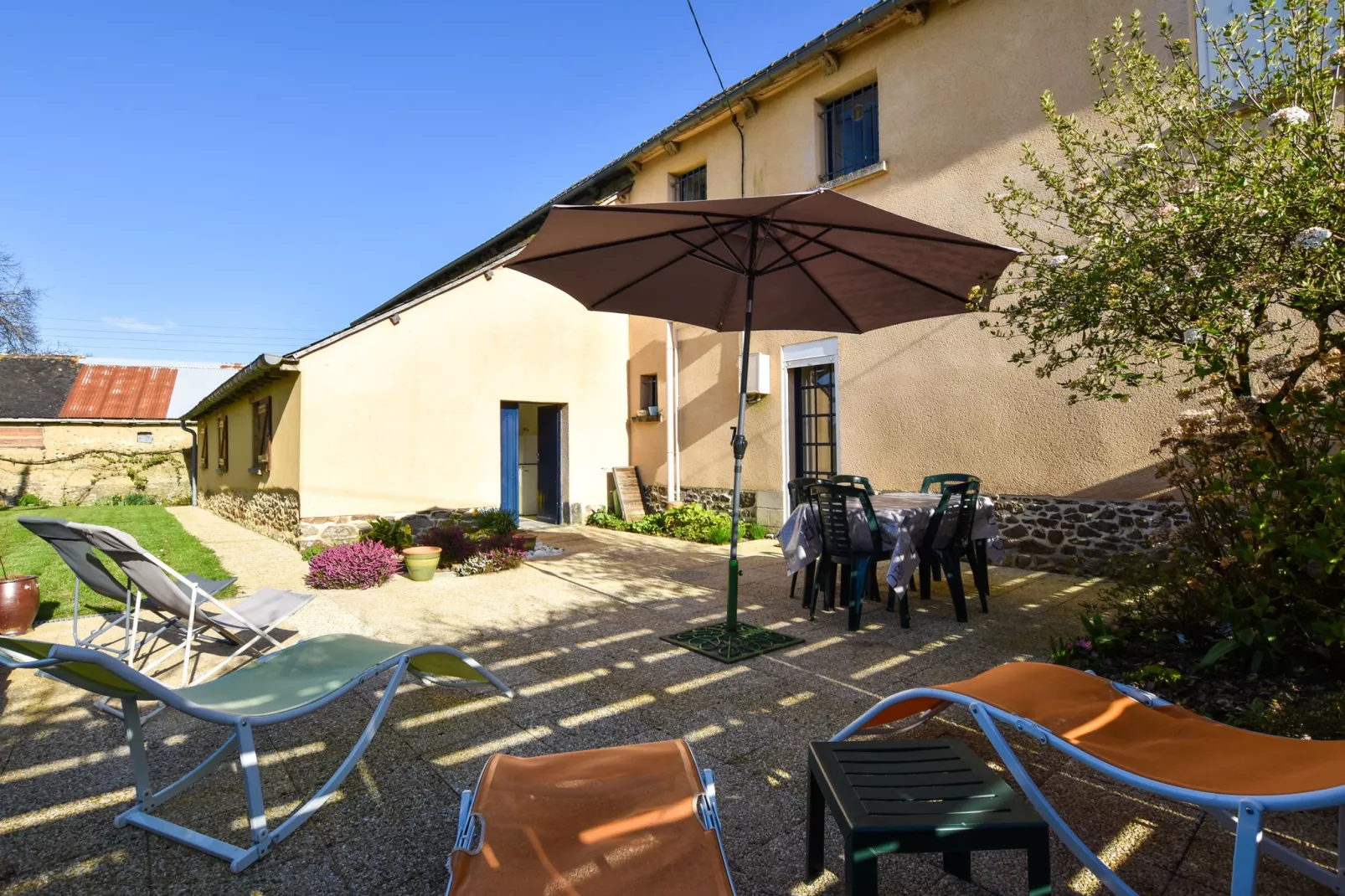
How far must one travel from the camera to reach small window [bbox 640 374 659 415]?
1109cm

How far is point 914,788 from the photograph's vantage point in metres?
1.58

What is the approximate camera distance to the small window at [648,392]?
11.1 metres

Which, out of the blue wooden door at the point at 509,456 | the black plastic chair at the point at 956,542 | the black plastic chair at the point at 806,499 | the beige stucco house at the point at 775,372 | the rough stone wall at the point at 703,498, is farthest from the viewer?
the blue wooden door at the point at 509,456

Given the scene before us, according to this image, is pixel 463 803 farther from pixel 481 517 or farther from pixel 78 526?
pixel 481 517

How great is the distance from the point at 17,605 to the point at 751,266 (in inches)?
211

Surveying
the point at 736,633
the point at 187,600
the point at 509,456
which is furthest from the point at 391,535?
the point at 736,633

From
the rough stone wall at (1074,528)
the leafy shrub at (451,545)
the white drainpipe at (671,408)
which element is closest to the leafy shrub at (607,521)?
the white drainpipe at (671,408)

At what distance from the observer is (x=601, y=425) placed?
438 inches

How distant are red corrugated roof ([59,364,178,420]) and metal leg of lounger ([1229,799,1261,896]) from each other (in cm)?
2355

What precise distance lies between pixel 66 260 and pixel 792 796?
91.4 feet

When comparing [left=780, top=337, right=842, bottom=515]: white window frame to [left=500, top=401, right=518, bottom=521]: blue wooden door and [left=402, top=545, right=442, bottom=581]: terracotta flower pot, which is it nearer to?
[left=500, top=401, right=518, bottom=521]: blue wooden door

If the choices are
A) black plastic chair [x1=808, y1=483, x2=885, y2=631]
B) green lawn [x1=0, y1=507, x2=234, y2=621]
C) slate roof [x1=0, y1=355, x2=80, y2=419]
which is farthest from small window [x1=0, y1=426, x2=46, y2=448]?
black plastic chair [x1=808, y1=483, x2=885, y2=631]

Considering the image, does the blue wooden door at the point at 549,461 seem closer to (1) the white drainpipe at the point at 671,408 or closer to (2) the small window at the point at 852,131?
(1) the white drainpipe at the point at 671,408

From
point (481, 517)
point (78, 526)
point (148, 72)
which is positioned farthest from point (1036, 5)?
point (148, 72)
